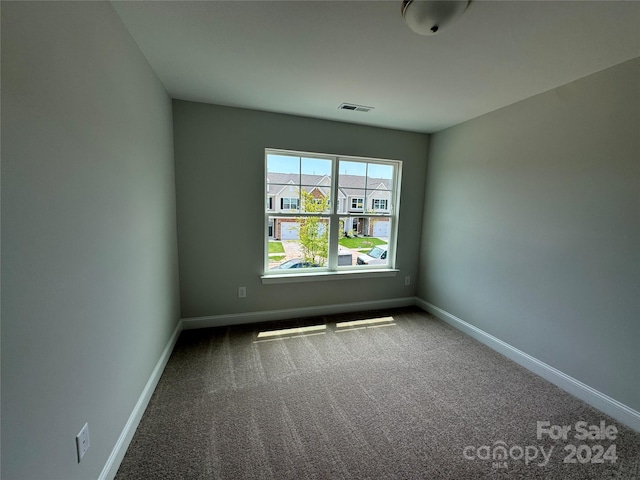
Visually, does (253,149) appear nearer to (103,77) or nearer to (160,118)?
(160,118)

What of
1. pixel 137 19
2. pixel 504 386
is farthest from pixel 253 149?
pixel 504 386

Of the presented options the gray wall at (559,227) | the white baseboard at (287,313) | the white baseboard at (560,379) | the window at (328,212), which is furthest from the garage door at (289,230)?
the white baseboard at (560,379)

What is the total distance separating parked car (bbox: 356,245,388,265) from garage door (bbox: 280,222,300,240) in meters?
0.93

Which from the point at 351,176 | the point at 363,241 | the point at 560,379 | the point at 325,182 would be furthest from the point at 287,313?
the point at 560,379

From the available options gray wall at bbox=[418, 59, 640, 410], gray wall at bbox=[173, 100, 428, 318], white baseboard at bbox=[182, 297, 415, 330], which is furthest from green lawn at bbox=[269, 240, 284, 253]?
gray wall at bbox=[418, 59, 640, 410]

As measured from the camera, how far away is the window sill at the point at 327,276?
9.99ft

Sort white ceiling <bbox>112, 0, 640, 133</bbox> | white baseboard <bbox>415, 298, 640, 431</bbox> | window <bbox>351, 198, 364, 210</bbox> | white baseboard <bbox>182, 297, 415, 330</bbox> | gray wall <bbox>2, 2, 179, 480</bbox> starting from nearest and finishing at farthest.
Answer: gray wall <bbox>2, 2, 179, 480</bbox> < white ceiling <bbox>112, 0, 640, 133</bbox> < white baseboard <bbox>415, 298, 640, 431</bbox> < white baseboard <bbox>182, 297, 415, 330</bbox> < window <bbox>351, 198, 364, 210</bbox>

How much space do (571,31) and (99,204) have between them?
2624 millimetres

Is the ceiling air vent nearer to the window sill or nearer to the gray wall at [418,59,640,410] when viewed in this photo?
the gray wall at [418,59,640,410]

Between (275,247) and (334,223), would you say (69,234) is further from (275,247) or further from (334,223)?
(334,223)

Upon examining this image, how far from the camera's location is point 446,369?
2.32 metres

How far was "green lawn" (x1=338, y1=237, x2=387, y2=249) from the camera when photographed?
3.42 m

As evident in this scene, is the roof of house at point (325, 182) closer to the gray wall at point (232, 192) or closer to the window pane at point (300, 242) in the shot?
the gray wall at point (232, 192)

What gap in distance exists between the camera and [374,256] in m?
3.60
